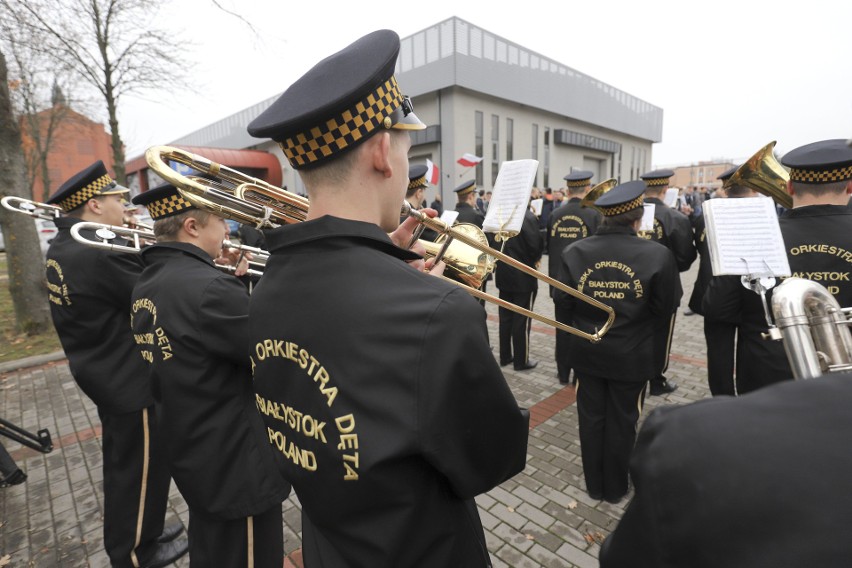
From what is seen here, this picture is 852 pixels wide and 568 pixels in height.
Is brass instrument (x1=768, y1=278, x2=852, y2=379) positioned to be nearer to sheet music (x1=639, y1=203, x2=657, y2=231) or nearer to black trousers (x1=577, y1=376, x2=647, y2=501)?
black trousers (x1=577, y1=376, x2=647, y2=501)

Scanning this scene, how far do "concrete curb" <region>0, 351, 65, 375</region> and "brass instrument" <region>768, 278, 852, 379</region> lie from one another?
343 inches

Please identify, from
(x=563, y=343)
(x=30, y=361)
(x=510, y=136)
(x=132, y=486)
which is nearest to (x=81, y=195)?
(x=132, y=486)

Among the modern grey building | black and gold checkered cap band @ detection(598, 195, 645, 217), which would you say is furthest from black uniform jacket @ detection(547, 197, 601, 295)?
the modern grey building

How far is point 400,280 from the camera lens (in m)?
1.19

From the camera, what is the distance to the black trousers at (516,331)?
5.82 m

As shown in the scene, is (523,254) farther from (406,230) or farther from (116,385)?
(116,385)

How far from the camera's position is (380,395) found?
44.5 inches

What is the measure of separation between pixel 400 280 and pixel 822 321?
1.14 metres

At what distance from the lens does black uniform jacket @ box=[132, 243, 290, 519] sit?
2.00 meters

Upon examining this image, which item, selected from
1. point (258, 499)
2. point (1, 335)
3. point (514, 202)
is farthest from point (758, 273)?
point (1, 335)

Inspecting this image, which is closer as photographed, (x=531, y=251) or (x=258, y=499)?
(x=258, y=499)

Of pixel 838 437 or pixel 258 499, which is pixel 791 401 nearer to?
pixel 838 437

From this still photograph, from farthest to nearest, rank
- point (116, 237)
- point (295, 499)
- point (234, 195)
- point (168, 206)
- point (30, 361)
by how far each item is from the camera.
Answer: point (30, 361), point (295, 499), point (116, 237), point (168, 206), point (234, 195)

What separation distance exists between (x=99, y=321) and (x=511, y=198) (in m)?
3.34
